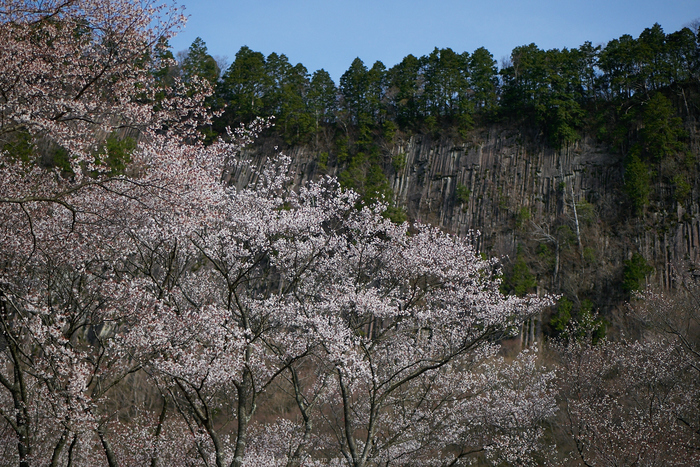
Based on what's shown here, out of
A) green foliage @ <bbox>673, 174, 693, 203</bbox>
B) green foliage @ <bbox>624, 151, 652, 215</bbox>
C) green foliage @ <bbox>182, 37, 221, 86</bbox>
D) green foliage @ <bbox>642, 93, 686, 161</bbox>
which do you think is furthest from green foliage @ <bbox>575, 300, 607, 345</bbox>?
green foliage @ <bbox>182, 37, 221, 86</bbox>

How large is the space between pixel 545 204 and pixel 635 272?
970 cm

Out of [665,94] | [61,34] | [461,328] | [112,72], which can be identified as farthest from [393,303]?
[665,94]

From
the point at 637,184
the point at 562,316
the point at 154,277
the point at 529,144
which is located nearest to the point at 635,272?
the point at 562,316

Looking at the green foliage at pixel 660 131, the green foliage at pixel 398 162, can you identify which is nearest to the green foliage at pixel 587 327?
the green foliage at pixel 660 131

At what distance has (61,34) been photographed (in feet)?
28.1

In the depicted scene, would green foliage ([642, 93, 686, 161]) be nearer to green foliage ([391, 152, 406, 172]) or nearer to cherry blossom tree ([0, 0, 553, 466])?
green foliage ([391, 152, 406, 172])

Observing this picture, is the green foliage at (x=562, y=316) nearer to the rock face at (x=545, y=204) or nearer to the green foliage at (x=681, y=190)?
the rock face at (x=545, y=204)

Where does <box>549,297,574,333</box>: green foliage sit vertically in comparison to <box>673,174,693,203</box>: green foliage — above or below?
below

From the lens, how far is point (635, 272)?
109 ft

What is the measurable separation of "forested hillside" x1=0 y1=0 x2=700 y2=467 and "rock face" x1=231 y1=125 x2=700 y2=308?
0.62ft

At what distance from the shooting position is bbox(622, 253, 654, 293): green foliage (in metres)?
32.9

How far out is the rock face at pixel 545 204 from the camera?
36.0m

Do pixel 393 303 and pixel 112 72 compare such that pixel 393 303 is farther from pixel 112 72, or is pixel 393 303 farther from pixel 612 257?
pixel 612 257

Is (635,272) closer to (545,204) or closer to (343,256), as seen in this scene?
(545,204)
